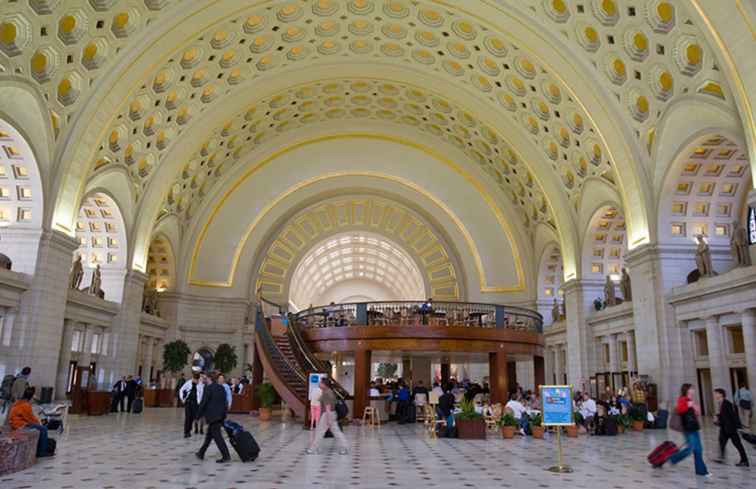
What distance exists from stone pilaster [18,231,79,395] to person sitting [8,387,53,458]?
33.5 feet

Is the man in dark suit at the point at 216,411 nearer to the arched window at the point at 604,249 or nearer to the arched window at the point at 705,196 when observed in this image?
the arched window at the point at 705,196

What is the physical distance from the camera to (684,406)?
8.61 m

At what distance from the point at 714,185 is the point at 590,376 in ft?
32.4

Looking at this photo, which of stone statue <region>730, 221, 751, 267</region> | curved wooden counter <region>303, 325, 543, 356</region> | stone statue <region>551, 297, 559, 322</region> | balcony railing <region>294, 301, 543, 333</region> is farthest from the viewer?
stone statue <region>551, 297, 559, 322</region>

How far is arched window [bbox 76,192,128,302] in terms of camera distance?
25.1 metres

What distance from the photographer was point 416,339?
18.8 meters

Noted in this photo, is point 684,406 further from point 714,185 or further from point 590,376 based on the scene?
point 590,376

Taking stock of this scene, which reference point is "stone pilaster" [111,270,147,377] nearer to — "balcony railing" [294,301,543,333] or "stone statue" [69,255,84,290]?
"stone statue" [69,255,84,290]

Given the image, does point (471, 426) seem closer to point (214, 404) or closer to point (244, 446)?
point (244, 446)

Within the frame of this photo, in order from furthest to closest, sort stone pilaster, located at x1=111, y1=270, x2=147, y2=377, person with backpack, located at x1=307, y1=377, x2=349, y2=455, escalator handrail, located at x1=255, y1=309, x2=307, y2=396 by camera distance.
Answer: stone pilaster, located at x1=111, y1=270, x2=147, y2=377, escalator handrail, located at x1=255, y1=309, x2=307, y2=396, person with backpack, located at x1=307, y1=377, x2=349, y2=455

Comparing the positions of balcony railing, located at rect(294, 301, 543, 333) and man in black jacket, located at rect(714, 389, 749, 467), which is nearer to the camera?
man in black jacket, located at rect(714, 389, 749, 467)

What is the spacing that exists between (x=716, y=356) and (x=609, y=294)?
7.28m

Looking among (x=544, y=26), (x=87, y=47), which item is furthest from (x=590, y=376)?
(x=87, y=47)

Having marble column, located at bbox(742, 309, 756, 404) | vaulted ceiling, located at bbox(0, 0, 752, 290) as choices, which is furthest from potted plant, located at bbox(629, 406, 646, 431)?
vaulted ceiling, located at bbox(0, 0, 752, 290)
